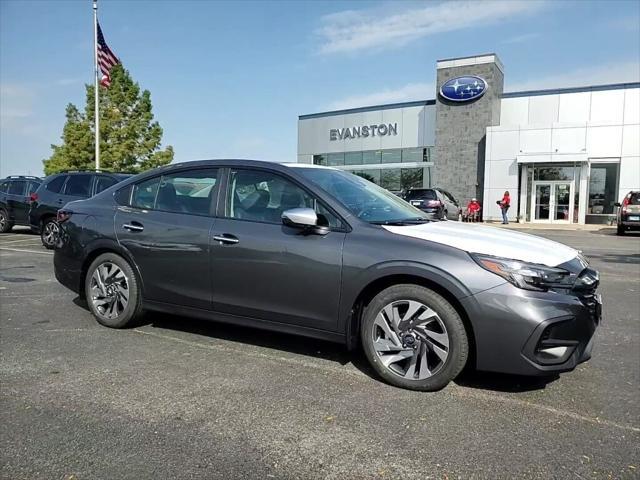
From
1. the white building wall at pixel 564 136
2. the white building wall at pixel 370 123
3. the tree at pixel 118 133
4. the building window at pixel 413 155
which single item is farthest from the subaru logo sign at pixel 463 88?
the tree at pixel 118 133

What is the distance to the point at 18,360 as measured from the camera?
4090 millimetres

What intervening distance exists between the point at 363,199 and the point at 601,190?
90.8 ft

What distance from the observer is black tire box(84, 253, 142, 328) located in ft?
15.7

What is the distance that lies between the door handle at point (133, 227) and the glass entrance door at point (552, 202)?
88.3 feet

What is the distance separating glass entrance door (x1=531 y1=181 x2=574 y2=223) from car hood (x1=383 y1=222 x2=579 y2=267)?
2607cm

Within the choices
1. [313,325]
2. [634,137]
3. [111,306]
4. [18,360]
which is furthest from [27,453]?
[634,137]

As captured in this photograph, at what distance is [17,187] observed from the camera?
15133mm

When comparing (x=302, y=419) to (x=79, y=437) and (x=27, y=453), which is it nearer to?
(x=79, y=437)

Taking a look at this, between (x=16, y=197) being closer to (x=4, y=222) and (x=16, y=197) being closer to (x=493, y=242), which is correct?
(x=4, y=222)

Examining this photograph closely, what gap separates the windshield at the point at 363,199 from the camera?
158 inches

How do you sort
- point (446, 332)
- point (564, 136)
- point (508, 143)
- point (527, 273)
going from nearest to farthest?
point (527, 273) → point (446, 332) → point (564, 136) → point (508, 143)

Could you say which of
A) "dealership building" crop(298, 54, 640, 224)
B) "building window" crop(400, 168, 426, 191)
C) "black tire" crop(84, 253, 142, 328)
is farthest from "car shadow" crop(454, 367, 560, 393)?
"building window" crop(400, 168, 426, 191)

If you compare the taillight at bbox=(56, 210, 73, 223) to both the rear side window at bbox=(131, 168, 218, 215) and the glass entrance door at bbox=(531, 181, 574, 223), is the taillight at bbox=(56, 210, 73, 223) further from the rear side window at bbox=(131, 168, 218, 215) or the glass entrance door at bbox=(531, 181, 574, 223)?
the glass entrance door at bbox=(531, 181, 574, 223)

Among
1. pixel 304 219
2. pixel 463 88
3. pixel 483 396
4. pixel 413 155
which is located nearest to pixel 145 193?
pixel 304 219
